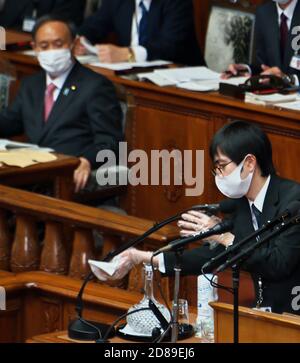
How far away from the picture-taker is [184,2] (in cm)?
761

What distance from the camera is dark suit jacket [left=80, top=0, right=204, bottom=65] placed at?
7.58 metres

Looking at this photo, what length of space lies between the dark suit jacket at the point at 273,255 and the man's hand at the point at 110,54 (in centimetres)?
311

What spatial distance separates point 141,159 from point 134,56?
36.9 inches

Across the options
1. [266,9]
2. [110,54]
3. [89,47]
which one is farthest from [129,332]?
[89,47]

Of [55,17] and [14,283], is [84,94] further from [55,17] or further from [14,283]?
[14,283]

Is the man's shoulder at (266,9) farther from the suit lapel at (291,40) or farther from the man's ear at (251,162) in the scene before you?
the man's ear at (251,162)

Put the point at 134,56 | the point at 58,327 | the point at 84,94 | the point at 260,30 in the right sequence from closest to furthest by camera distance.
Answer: the point at 58,327 < the point at 84,94 < the point at 260,30 < the point at 134,56

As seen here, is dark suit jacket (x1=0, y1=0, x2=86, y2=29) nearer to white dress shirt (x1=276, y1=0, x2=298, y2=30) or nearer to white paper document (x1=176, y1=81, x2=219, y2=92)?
white paper document (x1=176, y1=81, x2=219, y2=92)

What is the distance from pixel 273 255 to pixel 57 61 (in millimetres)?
2635


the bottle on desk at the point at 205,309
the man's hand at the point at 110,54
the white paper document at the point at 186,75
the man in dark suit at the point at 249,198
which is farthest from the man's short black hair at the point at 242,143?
the man's hand at the point at 110,54

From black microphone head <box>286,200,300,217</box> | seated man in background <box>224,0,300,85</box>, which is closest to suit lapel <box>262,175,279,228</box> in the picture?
black microphone head <box>286,200,300,217</box>

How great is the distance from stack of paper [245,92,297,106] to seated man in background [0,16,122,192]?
656 millimetres

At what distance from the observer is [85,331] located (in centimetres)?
409

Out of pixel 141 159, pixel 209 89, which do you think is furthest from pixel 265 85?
pixel 141 159
